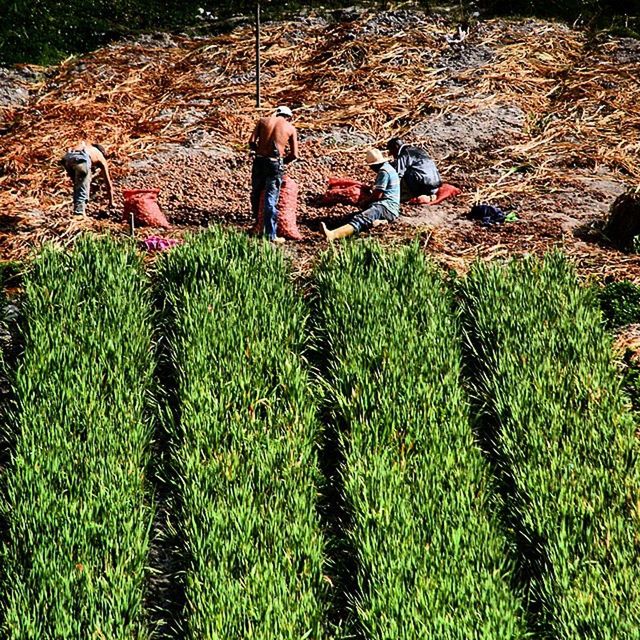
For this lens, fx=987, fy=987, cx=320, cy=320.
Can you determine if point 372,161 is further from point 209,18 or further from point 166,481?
point 209,18

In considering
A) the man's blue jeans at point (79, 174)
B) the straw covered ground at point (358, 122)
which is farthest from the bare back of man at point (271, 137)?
A: the man's blue jeans at point (79, 174)

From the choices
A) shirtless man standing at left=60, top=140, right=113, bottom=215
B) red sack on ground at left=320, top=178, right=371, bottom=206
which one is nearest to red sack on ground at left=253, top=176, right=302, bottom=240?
red sack on ground at left=320, top=178, right=371, bottom=206

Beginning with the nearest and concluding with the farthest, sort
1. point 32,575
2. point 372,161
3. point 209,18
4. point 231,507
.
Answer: point 32,575
point 231,507
point 372,161
point 209,18

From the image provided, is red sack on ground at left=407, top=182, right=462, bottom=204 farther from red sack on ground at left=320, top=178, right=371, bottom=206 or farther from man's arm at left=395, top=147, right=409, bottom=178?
red sack on ground at left=320, top=178, right=371, bottom=206

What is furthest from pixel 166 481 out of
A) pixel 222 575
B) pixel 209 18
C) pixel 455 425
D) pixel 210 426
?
pixel 209 18

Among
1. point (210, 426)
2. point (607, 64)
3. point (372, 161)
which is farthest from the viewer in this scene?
point (607, 64)

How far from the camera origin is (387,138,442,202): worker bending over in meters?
8.94

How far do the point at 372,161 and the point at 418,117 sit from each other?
2.36 metres

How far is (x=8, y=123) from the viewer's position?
35.8 ft

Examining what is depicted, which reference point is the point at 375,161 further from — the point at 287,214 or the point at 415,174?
the point at 287,214

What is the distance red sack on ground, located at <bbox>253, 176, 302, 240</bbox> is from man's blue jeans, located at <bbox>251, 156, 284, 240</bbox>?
0.21 feet

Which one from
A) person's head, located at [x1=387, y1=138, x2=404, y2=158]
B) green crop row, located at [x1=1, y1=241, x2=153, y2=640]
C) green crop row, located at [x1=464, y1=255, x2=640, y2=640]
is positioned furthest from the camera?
person's head, located at [x1=387, y1=138, x2=404, y2=158]

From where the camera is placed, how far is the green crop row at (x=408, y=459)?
4430mm

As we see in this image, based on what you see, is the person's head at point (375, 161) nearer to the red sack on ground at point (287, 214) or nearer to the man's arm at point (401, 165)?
the man's arm at point (401, 165)
